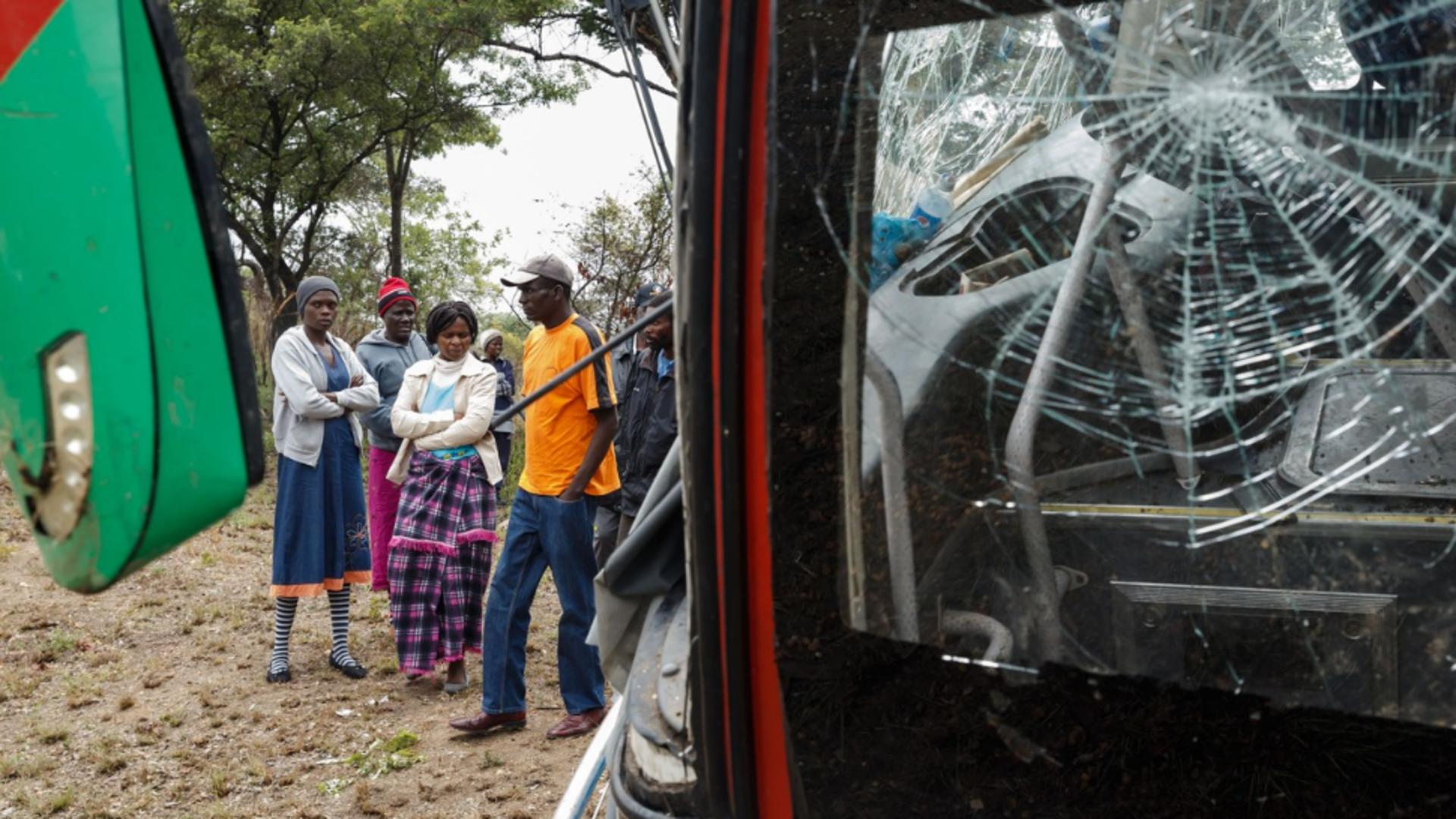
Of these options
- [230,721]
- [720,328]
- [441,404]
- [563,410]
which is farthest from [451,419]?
[720,328]

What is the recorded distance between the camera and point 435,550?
15.3 ft

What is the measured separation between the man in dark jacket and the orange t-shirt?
0.18 meters

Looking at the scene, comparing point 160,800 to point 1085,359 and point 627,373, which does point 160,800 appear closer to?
point 627,373

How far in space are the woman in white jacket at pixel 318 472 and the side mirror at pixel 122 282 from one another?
394 centimetres

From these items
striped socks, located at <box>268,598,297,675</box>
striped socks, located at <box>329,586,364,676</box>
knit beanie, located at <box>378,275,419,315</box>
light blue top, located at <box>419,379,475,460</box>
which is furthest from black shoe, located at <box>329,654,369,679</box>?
knit beanie, located at <box>378,275,419,315</box>

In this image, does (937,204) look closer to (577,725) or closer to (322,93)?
(577,725)

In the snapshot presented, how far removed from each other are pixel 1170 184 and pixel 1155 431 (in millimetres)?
245

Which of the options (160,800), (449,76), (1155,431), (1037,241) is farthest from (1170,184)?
(449,76)

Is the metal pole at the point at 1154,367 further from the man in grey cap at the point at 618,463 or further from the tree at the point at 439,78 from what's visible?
the tree at the point at 439,78

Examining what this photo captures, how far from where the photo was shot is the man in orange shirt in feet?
13.7

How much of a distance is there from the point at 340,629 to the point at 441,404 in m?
1.21

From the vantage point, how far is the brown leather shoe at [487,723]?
4.30m

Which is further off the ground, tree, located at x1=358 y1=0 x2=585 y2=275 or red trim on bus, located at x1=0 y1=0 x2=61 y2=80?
tree, located at x1=358 y1=0 x2=585 y2=275

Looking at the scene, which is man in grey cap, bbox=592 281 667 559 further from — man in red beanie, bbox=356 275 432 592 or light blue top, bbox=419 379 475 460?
man in red beanie, bbox=356 275 432 592
